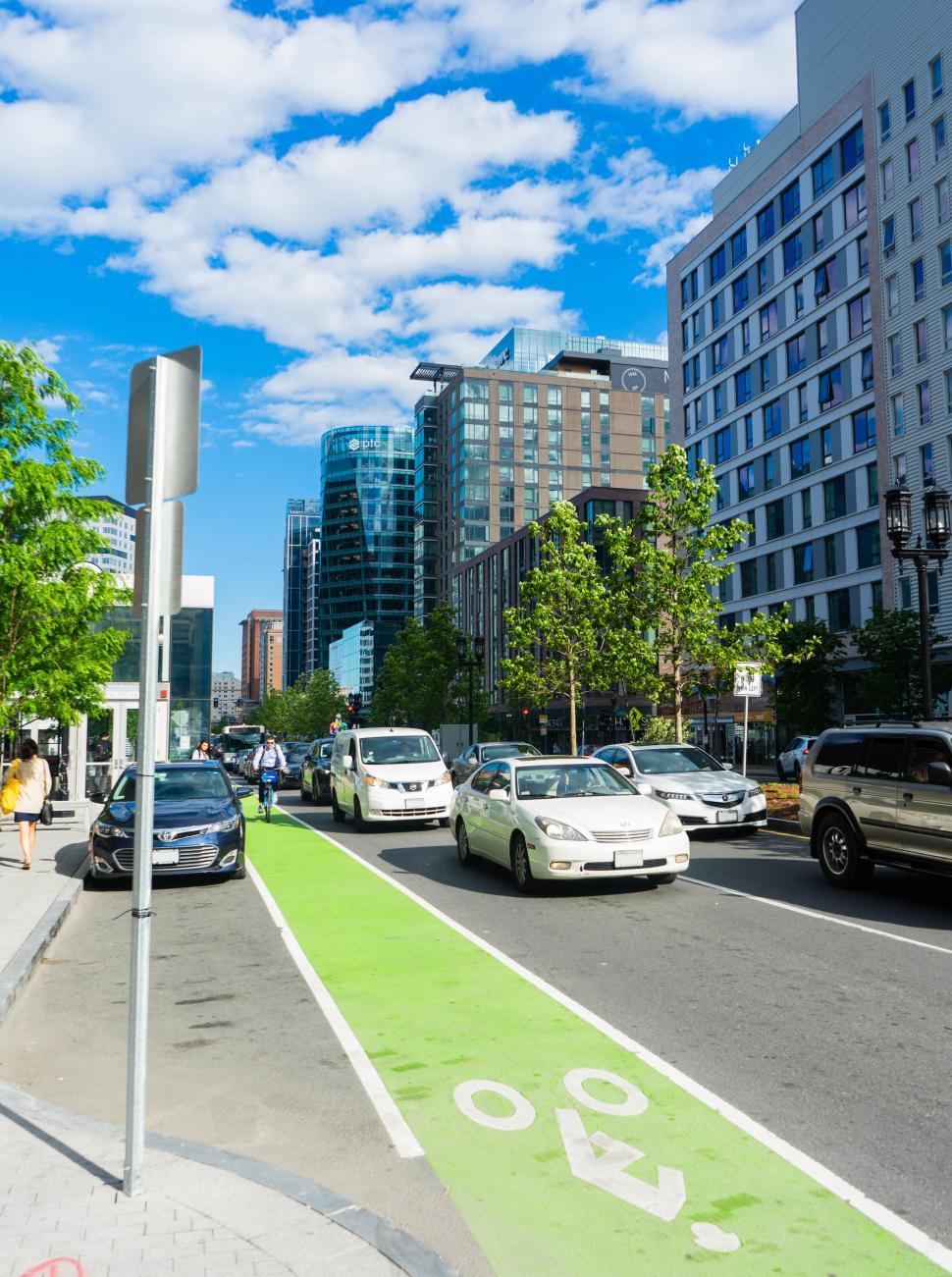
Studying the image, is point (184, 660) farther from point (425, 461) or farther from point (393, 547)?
point (393, 547)

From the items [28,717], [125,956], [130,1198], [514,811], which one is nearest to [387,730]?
[28,717]

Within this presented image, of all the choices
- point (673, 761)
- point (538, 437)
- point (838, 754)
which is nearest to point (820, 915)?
point (838, 754)

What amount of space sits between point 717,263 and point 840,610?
83.1ft

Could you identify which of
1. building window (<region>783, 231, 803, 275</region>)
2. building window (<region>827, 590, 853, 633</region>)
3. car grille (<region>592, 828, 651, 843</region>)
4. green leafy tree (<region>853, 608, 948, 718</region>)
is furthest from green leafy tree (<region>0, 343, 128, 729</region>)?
building window (<region>783, 231, 803, 275</region>)

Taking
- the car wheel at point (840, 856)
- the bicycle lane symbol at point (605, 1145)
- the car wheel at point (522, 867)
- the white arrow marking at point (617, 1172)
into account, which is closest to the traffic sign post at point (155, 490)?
the bicycle lane symbol at point (605, 1145)

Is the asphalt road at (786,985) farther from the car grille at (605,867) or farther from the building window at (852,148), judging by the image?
the building window at (852,148)

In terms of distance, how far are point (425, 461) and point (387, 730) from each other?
376ft

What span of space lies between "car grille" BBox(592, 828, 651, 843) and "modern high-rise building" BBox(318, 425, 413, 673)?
155 metres

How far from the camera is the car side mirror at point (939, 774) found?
9953 mm

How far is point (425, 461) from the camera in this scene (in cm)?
13225

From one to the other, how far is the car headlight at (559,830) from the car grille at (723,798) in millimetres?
5993

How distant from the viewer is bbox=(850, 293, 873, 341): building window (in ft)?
Result: 161

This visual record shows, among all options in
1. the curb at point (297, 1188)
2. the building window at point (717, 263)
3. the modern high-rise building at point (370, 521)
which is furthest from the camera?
the modern high-rise building at point (370, 521)

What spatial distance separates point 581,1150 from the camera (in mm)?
4434
